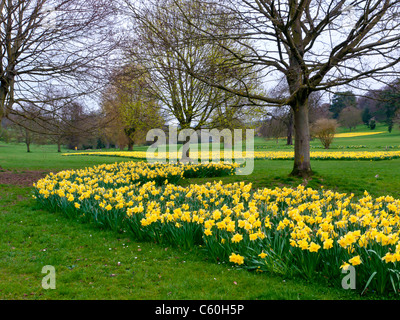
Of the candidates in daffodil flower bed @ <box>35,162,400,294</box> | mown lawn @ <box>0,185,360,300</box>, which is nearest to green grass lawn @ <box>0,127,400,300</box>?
mown lawn @ <box>0,185,360,300</box>

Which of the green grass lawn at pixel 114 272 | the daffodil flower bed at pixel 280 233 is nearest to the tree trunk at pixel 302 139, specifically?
the daffodil flower bed at pixel 280 233

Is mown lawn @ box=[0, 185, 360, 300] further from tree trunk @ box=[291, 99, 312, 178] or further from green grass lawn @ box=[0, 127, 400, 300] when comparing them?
tree trunk @ box=[291, 99, 312, 178]

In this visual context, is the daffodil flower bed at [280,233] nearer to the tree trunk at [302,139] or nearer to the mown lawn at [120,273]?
the mown lawn at [120,273]

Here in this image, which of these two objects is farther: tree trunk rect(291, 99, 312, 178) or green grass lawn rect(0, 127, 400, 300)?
tree trunk rect(291, 99, 312, 178)

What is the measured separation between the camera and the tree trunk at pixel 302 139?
9.64m

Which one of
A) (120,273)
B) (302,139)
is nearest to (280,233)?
(120,273)

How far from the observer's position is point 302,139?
9.70 metres

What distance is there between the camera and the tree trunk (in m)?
9.64

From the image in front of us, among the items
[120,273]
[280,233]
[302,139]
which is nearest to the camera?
[120,273]

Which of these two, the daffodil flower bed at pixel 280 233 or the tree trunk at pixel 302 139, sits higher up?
the tree trunk at pixel 302 139

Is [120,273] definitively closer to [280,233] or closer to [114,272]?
[114,272]

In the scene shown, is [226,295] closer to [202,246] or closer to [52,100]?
[202,246]

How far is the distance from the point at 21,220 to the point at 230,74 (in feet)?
20.2
